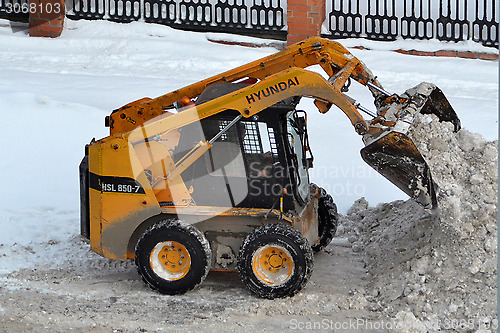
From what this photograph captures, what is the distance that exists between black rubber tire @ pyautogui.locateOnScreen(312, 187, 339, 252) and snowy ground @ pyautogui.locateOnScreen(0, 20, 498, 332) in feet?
0.49

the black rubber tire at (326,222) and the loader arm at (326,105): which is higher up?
the loader arm at (326,105)

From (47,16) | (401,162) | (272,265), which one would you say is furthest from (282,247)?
(47,16)

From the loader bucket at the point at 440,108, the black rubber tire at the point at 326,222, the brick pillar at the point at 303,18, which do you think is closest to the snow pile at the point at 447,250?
the loader bucket at the point at 440,108

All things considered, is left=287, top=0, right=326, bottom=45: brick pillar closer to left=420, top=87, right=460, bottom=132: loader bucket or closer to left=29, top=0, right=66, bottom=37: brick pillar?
left=29, top=0, right=66, bottom=37: brick pillar

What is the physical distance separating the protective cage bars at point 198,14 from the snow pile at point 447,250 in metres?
7.88

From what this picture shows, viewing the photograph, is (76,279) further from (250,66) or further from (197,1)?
(197,1)

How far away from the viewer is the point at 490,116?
474 inches

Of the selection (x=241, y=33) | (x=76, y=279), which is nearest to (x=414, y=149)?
(x=76, y=279)

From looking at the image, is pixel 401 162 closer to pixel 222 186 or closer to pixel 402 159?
pixel 402 159

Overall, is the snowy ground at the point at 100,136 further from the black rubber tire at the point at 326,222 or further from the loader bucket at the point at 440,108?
the loader bucket at the point at 440,108

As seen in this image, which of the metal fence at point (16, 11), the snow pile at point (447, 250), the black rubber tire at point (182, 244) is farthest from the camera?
the metal fence at point (16, 11)

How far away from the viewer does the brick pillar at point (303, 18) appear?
584 inches

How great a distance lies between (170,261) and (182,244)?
0.26m

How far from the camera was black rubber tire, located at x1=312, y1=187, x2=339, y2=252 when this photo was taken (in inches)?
341
